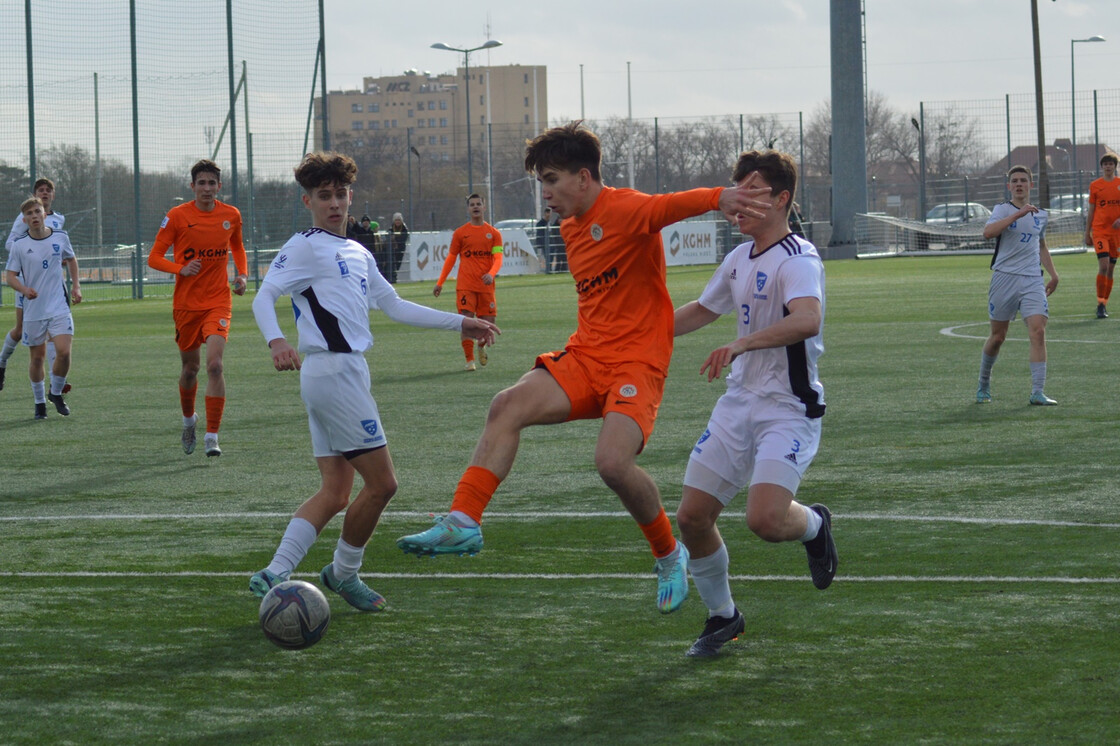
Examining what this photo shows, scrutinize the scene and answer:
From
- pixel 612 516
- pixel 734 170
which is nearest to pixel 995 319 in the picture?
pixel 612 516

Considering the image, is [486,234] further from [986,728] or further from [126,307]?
[126,307]

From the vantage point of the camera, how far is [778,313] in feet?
17.2

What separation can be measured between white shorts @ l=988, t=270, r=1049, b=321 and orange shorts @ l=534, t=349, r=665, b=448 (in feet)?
24.3

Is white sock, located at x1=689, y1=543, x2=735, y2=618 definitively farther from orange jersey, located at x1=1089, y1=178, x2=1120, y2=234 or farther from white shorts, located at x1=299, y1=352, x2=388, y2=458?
orange jersey, located at x1=1089, y1=178, x2=1120, y2=234

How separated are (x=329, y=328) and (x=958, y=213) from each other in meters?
48.0

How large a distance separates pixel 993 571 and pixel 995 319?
20.8 ft

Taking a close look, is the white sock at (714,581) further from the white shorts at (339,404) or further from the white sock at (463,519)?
the white shorts at (339,404)

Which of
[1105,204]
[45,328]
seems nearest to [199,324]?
[45,328]

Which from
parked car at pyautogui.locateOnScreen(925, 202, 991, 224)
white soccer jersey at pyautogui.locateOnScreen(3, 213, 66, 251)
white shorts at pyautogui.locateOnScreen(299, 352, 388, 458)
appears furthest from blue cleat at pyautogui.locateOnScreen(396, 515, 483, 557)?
parked car at pyautogui.locateOnScreen(925, 202, 991, 224)

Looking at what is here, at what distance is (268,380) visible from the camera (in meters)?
16.3

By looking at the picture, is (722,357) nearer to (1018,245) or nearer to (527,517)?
(527,517)

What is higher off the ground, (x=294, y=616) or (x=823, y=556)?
(x=823, y=556)

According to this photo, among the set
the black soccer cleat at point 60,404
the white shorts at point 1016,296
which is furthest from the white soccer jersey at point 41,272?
the white shorts at point 1016,296

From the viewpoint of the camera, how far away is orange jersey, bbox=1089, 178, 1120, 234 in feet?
71.5
